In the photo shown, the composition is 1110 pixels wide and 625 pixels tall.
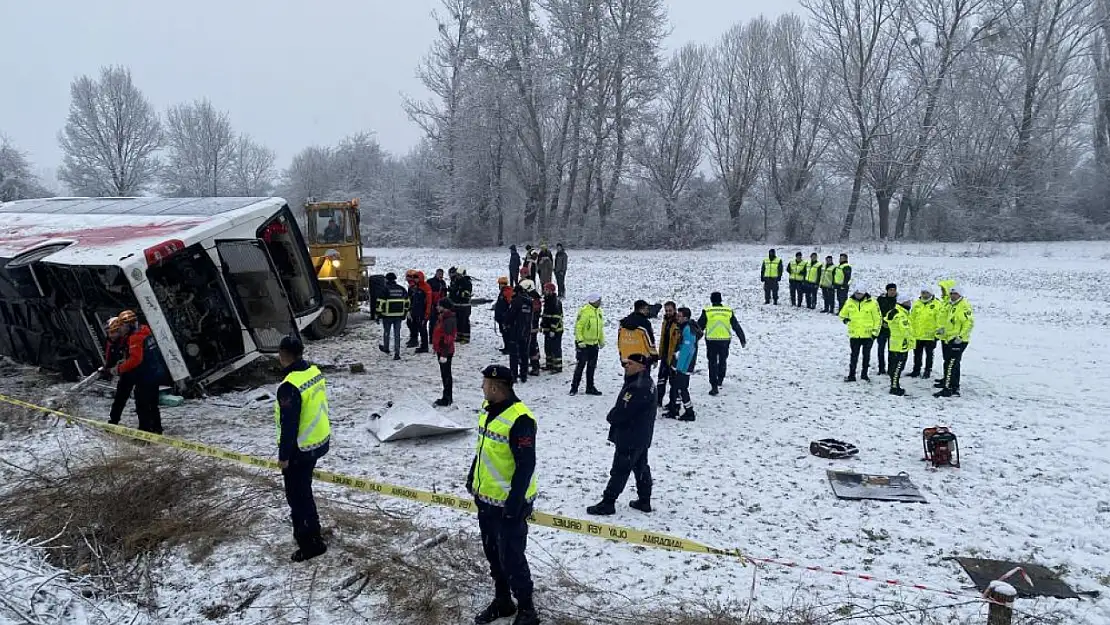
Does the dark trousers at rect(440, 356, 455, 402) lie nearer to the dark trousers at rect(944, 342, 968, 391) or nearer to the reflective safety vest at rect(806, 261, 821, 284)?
the dark trousers at rect(944, 342, 968, 391)

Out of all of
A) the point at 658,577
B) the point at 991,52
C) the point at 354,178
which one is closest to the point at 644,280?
the point at 658,577

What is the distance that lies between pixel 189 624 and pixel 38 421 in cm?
571

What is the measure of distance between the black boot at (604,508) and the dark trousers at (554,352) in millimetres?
5660

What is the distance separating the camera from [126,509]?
5.93 meters

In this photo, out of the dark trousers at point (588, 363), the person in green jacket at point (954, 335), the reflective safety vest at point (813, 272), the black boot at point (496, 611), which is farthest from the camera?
the reflective safety vest at point (813, 272)

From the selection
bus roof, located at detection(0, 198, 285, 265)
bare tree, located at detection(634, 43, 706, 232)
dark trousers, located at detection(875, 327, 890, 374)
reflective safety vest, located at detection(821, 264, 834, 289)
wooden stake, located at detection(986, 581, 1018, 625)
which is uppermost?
bare tree, located at detection(634, 43, 706, 232)

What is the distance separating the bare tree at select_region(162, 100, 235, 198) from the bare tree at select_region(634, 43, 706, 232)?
3742 cm

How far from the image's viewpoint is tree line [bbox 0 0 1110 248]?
3531 cm

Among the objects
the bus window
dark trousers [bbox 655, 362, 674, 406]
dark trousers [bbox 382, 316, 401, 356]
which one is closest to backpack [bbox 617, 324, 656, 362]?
dark trousers [bbox 655, 362, 674, 406]

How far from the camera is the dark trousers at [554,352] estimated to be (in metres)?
12.1

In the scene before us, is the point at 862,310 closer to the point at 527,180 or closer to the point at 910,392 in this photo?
the point at 910,392

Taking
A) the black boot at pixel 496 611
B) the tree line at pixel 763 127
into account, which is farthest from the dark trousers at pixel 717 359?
the tree line at pixel 763 127

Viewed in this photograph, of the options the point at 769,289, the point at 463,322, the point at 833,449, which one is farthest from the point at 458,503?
the point at 769,289

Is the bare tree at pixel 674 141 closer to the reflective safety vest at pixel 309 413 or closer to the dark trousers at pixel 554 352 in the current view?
the dark trousers at pixel 554 352
